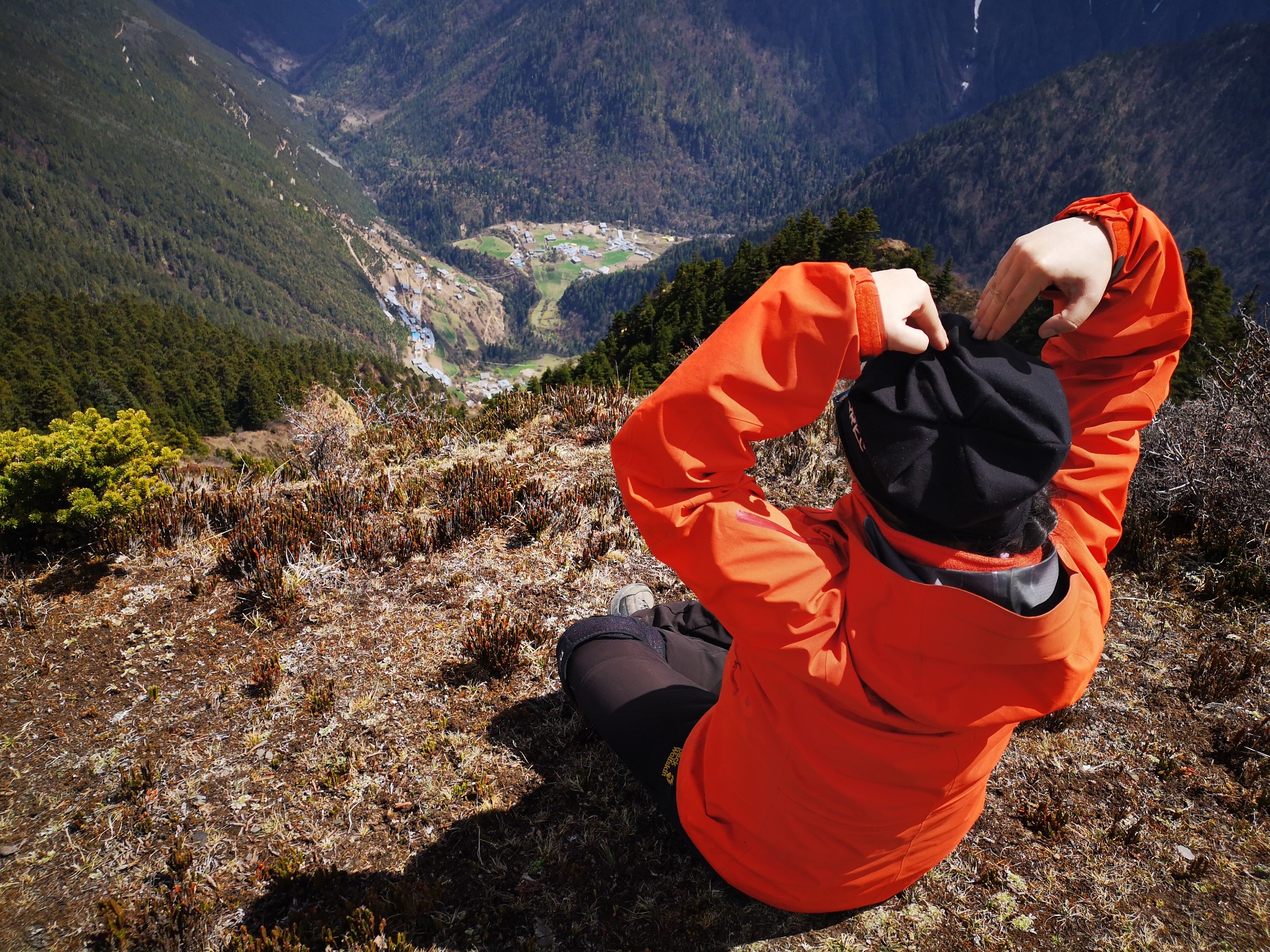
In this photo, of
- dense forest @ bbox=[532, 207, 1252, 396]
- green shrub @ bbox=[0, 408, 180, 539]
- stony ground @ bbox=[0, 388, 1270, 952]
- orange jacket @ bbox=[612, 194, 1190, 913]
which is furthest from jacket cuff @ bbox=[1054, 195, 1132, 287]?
dense forest @ bbox=[532, 207, 1252, 396]

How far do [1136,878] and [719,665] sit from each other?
2178 mm

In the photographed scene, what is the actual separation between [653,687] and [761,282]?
2694 centimetres

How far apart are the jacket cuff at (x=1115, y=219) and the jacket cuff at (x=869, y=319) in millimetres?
719

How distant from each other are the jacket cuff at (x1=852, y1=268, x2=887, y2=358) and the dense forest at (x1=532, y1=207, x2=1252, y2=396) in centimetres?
2586

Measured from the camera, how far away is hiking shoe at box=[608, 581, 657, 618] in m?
3.92

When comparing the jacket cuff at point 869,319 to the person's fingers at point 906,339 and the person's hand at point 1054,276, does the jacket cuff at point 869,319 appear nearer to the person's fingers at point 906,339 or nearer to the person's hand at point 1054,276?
the person's fingers at point 906,339

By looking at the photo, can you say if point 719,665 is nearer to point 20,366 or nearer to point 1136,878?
point 1136,878

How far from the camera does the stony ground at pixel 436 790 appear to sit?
2711mm

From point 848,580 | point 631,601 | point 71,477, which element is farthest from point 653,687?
point 71,477

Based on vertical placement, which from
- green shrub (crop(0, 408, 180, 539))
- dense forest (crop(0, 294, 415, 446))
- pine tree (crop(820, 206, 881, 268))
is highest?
green shrub (crop(0, 408, 180, 539))

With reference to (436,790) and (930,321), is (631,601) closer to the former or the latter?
(436,790)

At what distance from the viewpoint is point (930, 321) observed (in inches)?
56.3

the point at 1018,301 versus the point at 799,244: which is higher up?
the point at 1018,301

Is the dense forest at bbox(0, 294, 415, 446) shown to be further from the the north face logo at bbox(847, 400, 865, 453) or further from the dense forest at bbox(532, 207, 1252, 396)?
the the north face logo at bbox(847, 400, 865, 453)
